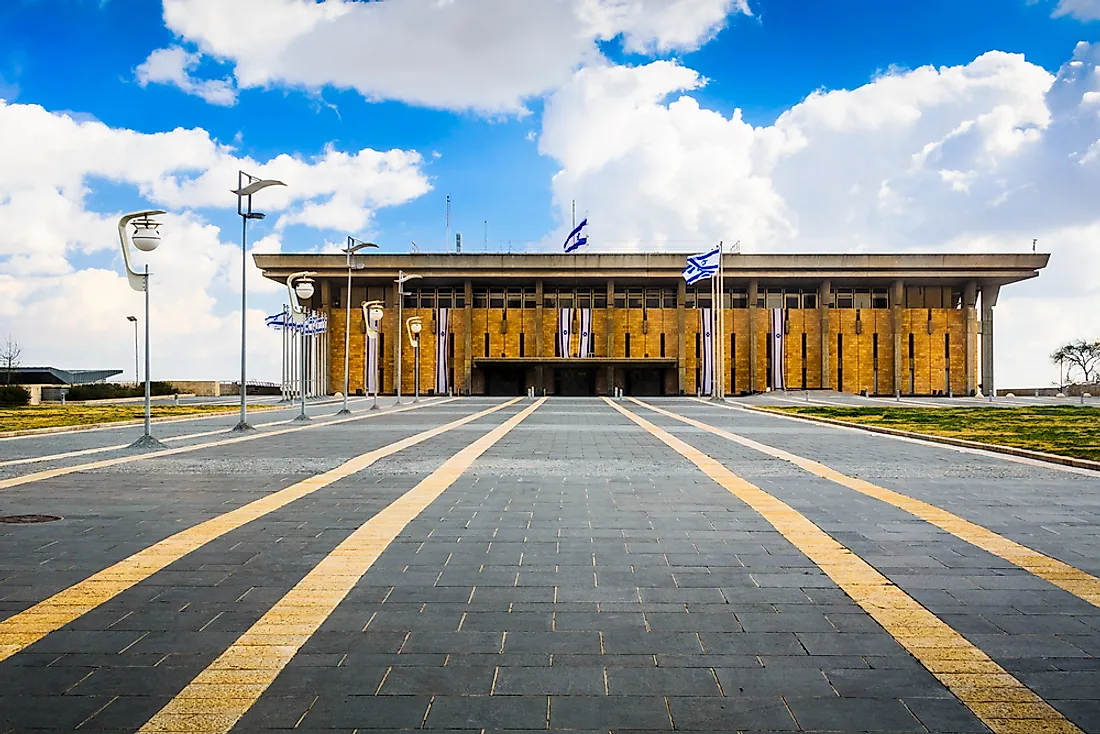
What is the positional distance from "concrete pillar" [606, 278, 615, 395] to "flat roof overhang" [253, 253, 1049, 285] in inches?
43.1

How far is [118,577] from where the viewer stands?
21.1ft

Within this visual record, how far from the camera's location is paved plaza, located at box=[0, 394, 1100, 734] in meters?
4.05

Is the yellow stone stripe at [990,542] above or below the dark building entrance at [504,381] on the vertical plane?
below

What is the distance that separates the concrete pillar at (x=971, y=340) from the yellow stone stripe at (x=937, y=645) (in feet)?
247

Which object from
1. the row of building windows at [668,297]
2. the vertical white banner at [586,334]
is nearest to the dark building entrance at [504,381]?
the row of building windows at [668,297]

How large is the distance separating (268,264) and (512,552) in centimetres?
7384

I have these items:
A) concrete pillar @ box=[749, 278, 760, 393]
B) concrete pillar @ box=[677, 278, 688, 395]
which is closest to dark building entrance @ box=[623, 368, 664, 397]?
concrete pillar @ box=[677, 278, 688, 395]

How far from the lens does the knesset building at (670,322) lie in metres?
75.5

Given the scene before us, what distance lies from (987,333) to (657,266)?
2973 centimetres

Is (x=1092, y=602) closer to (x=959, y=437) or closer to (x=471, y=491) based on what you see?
(x=471, y=491)

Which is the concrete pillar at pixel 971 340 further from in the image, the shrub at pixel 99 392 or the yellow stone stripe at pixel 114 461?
the yellow stone stripe at pixel 114 461

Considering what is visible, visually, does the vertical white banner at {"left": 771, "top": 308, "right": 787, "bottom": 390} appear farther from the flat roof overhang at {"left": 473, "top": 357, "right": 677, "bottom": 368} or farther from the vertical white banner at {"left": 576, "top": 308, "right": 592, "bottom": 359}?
the vertical white banner at {"left": 576, "top": 308, "right": 592, "bottom": 359}

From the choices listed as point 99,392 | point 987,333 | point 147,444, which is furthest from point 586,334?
point 147,444

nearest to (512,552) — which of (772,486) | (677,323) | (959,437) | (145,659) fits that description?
(145,659)
